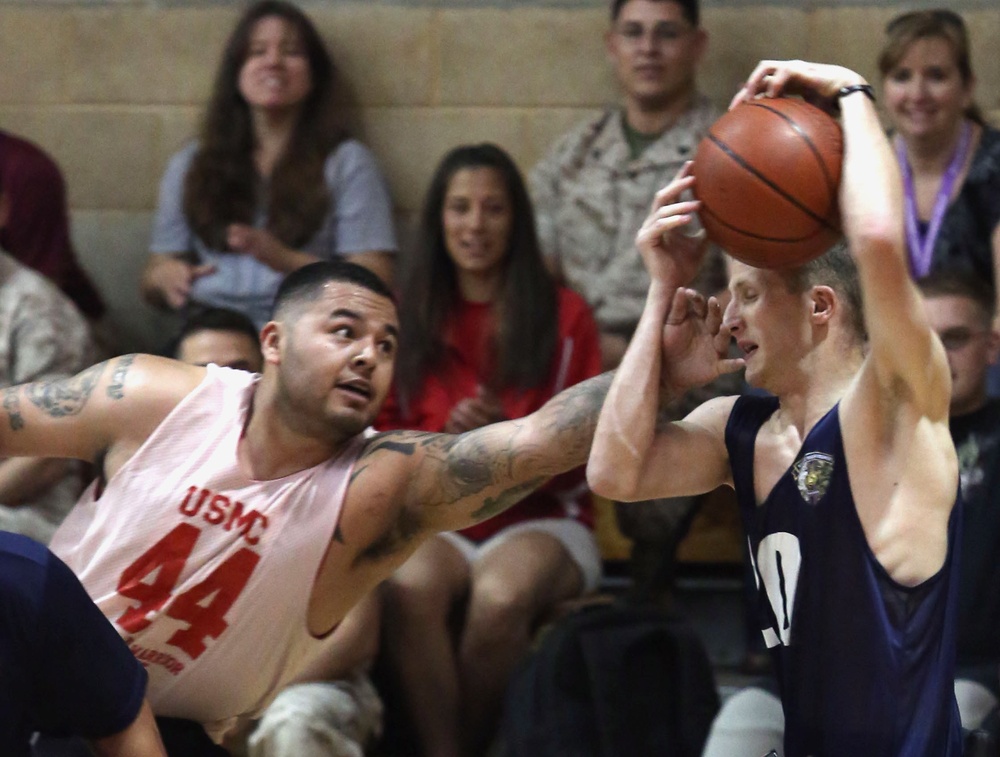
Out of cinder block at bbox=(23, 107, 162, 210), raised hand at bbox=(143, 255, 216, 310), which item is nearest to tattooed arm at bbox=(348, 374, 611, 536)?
raised hand at bbox=(143, 255, 216, 310)

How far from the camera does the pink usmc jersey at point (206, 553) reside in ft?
11.5

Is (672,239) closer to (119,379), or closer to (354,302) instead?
(354,302)

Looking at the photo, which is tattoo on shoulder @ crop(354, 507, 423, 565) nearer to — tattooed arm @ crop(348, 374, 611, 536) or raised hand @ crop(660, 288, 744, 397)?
tattooed arm @ crop(348, 374, 611, 536)

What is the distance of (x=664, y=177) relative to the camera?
5234 mm

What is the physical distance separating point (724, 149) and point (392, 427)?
220cm

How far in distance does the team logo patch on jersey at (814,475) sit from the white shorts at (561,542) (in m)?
1.81

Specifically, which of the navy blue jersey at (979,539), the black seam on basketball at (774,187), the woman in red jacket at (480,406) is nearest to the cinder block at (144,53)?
the woman in red jacket at (480,406)

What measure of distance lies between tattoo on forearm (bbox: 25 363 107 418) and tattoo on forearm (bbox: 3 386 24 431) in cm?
3

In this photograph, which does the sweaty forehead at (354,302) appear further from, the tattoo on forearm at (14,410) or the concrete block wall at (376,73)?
the concrete block wall at (376,73)

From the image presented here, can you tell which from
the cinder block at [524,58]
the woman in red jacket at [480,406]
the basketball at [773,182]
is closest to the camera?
the basketball at [773,182]

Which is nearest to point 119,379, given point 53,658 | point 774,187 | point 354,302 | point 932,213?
point 354,302

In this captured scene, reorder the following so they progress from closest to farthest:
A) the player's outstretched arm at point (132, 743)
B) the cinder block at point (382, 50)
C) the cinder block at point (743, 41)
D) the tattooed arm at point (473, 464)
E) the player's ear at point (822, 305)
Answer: the player's outstretched arm at point (132, 743), the player's ear at point (822, 305), the tattooed arm at point (473, 464), the cinder block at point (743, 41), the cinder block at point (382, 50)

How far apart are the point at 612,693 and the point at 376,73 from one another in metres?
2.88

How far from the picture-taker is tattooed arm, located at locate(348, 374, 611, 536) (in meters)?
3.38
